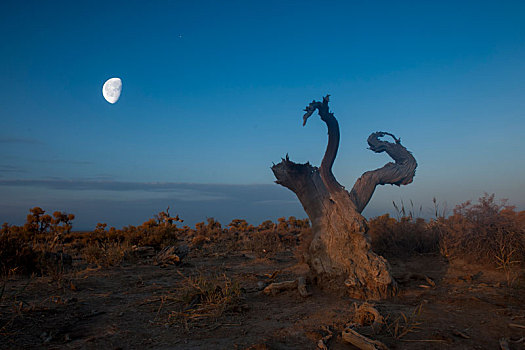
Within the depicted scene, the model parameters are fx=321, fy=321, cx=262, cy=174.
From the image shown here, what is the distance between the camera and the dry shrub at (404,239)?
28.2 ft

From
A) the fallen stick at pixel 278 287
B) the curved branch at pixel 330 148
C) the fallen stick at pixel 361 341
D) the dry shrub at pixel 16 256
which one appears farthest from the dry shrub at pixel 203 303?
the dry shrub at pixel 16 256

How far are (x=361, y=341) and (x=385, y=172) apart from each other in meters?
4.39

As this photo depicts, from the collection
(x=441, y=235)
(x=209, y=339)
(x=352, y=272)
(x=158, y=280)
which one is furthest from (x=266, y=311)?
(x=441, y=235)

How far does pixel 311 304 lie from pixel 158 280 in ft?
12.5

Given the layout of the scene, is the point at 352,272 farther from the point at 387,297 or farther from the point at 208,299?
the point at 208,299

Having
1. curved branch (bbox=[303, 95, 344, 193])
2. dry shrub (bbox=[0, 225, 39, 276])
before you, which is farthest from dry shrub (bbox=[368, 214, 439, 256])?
dry shrub (bbox=[0, 225, 39, 276])

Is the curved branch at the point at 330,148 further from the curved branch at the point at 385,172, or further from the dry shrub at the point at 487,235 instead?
the dry shrub at the point at 487,235

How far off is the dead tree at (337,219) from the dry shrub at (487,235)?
234 centimetres

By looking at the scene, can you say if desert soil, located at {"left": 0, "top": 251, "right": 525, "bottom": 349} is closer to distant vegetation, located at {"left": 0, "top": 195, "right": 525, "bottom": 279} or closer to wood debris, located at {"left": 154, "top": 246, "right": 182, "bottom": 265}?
distant vegetation, located at {"left": 0, "top": 195, "right": 525, "bottom": 279}

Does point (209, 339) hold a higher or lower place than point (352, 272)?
lower

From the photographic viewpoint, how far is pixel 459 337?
358 centimetres

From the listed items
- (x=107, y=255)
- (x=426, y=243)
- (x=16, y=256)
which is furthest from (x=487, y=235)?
(x=16, y=256)

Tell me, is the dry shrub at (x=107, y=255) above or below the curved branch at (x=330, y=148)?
below

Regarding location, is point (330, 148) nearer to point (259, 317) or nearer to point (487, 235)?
point (259, 317)
